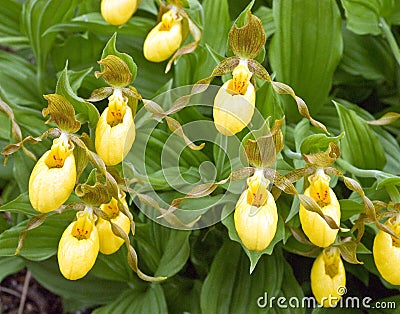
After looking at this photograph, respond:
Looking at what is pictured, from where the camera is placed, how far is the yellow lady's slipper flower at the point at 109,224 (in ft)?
4.64

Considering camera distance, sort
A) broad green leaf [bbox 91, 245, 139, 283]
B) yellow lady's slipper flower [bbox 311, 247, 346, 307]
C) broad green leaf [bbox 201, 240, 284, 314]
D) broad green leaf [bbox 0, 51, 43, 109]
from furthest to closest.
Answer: broad green leaf [bbox 0, 51, 43, 109], broad green leaf [bbox 91, 245, 139, 283], broad green leaf [bbox 201, 240, 284, 314], yellow lady's slipper flower [bbox 311, 247, 346, 307]

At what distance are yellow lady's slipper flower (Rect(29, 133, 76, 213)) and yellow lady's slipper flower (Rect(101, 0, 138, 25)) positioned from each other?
0.42 meters

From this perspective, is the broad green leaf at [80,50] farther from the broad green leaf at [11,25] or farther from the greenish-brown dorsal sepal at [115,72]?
the greenish-brown dorsal sepal at [115,72]

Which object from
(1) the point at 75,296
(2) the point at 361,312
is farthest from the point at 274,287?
(1) the point at 75,296

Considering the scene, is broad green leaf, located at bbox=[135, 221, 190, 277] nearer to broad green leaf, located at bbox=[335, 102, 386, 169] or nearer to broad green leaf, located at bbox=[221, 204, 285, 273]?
broad green leaf, located at bbox=[221, 204, 285, 273]

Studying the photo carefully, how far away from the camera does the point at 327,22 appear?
175 cm

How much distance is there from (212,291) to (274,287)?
6.6 inches

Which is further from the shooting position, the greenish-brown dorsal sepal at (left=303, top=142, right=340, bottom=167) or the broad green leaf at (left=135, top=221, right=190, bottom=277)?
the broad green leaf at (left=135, top=221, right=190, bottom=277)

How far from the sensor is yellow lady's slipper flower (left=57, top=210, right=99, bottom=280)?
133cm

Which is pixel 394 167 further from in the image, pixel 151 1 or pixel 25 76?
pixel 25 76

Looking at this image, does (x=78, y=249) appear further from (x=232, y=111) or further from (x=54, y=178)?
(x=232, y=111)

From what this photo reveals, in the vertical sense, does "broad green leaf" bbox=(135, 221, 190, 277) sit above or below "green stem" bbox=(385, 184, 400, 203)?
below

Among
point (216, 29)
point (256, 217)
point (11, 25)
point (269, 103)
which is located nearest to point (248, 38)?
point (269, 103)

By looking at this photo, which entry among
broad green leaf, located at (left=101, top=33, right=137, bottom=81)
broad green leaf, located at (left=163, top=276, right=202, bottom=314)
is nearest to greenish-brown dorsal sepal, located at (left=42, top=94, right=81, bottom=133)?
broad green leaf, located at (left=101, top=33, right=137, bottom=81)
